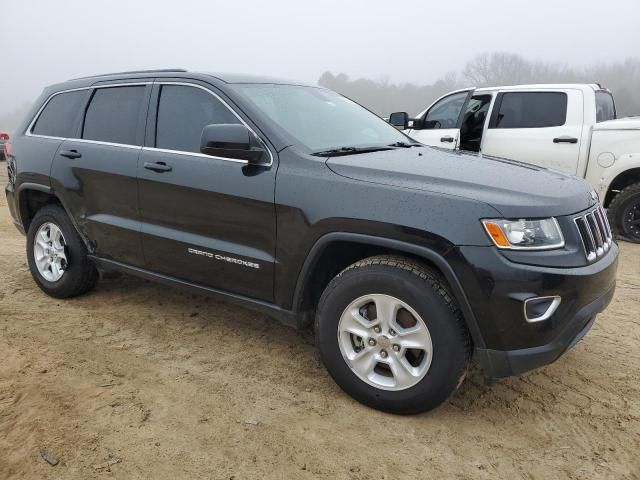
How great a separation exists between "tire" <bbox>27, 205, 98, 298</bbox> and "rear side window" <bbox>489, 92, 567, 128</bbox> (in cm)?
532

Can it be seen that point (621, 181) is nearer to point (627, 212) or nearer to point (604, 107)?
point (627, 212)

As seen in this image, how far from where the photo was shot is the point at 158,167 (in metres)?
3.42

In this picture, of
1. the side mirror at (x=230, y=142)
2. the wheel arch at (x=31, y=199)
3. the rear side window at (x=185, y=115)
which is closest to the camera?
the side mirror at (x=230, y=142)

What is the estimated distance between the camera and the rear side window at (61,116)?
13.7 feet

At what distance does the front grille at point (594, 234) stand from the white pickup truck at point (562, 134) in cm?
361

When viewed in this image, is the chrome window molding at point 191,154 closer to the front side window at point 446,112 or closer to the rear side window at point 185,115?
the rear side window at point 185,115

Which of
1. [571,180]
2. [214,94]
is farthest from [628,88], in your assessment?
[214,94]

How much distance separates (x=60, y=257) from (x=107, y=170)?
1004 mm

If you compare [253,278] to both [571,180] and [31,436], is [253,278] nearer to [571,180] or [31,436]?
[31,436]

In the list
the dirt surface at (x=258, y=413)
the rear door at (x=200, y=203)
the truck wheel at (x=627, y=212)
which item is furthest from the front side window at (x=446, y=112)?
the rear door at (x=200, y=203)

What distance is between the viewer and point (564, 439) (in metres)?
2.53

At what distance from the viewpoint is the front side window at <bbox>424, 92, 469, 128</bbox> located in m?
7.43

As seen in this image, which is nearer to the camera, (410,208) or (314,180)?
(410,208)

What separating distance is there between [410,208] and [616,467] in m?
1.44
